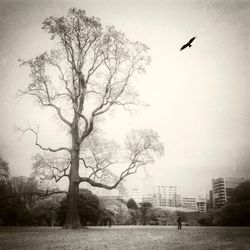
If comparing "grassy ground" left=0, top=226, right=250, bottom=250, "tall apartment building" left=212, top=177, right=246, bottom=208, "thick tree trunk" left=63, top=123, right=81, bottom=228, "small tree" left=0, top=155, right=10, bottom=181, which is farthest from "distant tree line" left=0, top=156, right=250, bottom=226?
"tall apartment building" left=212, top=177, right=246, bottom=208

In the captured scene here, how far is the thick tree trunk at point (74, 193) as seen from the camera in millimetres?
19281

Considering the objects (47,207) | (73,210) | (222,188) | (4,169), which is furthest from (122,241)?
(222,188)

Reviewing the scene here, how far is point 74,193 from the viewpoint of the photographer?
19906mm

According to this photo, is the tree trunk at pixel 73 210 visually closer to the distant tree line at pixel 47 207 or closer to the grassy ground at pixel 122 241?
the distant tree line at pixel 47 207

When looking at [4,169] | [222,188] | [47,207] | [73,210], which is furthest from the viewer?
[222,188]

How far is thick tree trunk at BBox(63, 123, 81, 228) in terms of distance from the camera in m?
19.3

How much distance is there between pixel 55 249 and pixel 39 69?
51.4 feet

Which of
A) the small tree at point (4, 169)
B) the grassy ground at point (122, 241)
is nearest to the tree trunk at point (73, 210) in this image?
the grassy ground at point (122, 241)

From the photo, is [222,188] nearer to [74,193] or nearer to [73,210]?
[74,193]

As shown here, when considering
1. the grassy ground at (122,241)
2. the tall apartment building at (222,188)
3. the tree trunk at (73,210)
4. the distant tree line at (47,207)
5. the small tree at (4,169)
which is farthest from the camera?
the tall apartment building at (222,188)

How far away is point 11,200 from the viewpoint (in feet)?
111

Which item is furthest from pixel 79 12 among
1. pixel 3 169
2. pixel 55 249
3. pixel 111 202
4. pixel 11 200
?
pixel 111 202

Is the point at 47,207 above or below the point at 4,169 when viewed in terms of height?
below

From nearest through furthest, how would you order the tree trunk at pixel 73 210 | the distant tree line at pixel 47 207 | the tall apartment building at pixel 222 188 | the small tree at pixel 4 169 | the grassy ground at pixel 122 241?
1. the grassy ground at pixel 122 241
2. the tree trunk at pixel 73 210
3. the small tree at pixel 4 169
4. the distant tree line at pixel 47 207
5. the tall apartment building at pixel 222 188
